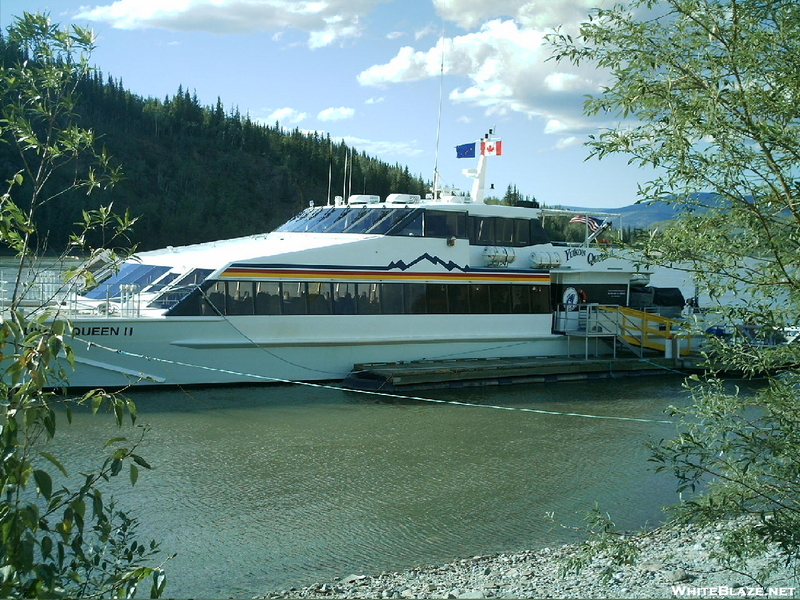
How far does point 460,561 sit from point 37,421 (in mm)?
4941

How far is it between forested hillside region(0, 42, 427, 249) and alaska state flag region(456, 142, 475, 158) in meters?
35.7

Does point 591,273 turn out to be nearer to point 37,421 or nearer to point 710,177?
point 710,177

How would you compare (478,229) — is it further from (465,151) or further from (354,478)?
(354,478)

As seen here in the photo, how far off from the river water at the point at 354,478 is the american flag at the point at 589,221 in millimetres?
4983

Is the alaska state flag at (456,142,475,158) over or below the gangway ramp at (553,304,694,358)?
over

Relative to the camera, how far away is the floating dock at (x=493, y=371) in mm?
14062

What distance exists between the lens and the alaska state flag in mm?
17406

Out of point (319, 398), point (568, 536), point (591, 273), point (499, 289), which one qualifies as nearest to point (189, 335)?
point (319, 398)

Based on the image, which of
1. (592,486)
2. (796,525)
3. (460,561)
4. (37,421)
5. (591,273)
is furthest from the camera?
(591,273)

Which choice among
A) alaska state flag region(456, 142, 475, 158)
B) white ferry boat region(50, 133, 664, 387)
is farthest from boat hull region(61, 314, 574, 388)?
alaska state flag region(456, 142, 475, 158)

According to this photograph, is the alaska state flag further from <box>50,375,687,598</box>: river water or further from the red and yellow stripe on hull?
<box>50,375,687,598</box>: river water

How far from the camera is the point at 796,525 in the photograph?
4.18m

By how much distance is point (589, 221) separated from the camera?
17938 mm

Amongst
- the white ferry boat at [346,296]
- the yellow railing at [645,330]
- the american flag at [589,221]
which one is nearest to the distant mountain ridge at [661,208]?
the white ferry boat at [346,296]
